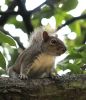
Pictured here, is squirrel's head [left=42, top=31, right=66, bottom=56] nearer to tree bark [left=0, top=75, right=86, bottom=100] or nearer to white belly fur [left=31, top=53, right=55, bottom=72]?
white belly fur [left=31, top=53, right=55, bottom=72]

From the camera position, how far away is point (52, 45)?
10.3ft

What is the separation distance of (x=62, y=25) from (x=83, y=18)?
31cm

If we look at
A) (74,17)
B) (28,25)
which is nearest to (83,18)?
(74,17)

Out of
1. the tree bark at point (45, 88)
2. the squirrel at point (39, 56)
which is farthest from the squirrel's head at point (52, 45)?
the tree bark at point (45, 88)

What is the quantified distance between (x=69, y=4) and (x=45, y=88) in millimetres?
1375

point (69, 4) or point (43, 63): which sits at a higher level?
point (69, 4)

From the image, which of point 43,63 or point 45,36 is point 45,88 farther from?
point 45,36

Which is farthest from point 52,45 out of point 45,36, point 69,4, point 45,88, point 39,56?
point 45,88

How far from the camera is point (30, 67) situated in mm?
2797

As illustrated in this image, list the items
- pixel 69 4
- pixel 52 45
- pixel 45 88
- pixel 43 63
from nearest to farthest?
1. pixel 45 88
2. pixel 43 63
3. pixel 52 45
4. pixel 69 4

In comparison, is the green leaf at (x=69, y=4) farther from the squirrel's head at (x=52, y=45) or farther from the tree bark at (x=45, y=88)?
the tree bark at (x=45, y=88)

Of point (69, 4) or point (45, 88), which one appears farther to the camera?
point (69, 4)

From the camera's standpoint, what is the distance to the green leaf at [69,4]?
3338 mm

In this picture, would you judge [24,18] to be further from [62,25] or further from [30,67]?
[30,67]
